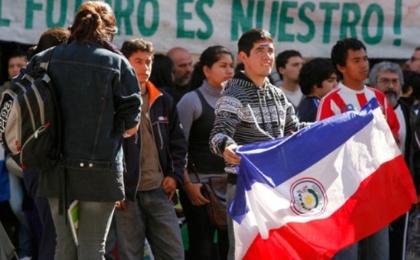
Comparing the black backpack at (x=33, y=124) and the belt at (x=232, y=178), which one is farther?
the belt at (x=232, y=178)

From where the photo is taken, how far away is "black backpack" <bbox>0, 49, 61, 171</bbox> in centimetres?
604

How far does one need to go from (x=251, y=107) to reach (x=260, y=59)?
0.35 m

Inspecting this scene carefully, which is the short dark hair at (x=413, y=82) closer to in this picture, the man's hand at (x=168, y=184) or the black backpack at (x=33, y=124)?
the man's hand at (x=168, y=184)

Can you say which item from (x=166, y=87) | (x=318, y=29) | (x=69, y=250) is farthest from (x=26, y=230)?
(x=318, y=29)

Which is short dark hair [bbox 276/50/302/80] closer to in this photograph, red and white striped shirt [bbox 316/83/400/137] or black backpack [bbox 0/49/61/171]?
red and white striped shirt [bbox 316/83/400/137]

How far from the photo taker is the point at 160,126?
7.74m

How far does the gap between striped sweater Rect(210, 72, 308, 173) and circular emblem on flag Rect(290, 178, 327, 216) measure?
0.36m

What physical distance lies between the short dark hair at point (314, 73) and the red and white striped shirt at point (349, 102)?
1.84 feet

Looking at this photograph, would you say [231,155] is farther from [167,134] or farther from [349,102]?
[349,102]

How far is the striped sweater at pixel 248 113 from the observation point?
6.75 metres

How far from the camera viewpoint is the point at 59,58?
6.15m

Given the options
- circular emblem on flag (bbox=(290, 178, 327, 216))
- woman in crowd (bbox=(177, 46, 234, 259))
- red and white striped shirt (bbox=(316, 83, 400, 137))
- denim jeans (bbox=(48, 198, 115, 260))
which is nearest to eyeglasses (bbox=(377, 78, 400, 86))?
red and white striped shirt (bbox=(316, 83, 400, 137))

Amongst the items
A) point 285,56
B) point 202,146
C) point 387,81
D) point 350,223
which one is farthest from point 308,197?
point 285,56

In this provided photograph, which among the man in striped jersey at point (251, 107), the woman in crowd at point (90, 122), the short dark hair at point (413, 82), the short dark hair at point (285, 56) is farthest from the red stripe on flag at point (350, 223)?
the short dark hair at point (285, 56)
